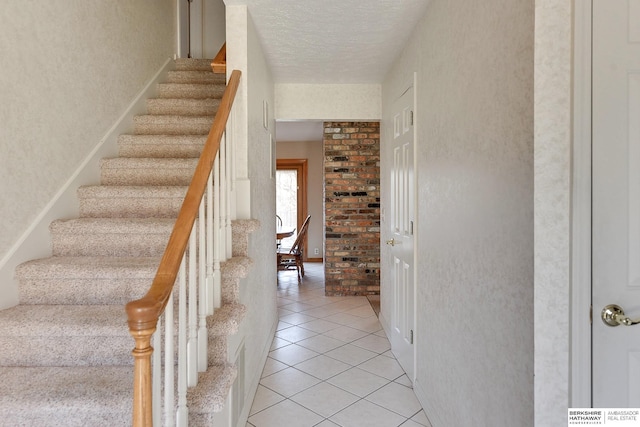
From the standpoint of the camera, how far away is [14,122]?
75.5 inches

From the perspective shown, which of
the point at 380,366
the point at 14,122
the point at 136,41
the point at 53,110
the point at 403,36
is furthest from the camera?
the point at 136,41

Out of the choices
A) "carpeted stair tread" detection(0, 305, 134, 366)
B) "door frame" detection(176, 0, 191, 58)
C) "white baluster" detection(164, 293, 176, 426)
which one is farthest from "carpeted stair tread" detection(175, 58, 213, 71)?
"white baluster" detection(164, 293, 176, 426)

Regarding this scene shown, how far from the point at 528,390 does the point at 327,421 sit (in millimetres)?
1413

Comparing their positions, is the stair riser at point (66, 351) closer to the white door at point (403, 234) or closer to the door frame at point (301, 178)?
the white door at point (403, 234)

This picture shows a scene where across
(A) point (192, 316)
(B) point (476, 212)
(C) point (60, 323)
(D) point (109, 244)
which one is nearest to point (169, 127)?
(D) point (109, 244)

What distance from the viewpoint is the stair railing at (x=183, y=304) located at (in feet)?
3.16

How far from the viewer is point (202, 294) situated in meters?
1.53

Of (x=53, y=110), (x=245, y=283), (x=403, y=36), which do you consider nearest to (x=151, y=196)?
(x=53, y=110)

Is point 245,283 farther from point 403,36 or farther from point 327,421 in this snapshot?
point 403,36

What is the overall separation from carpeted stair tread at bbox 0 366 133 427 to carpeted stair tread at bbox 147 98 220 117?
8.01 feet

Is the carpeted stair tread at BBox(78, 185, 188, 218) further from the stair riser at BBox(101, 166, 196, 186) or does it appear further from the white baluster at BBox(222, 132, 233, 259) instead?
the white baluster at BBox(222, 132, 233, 259)
